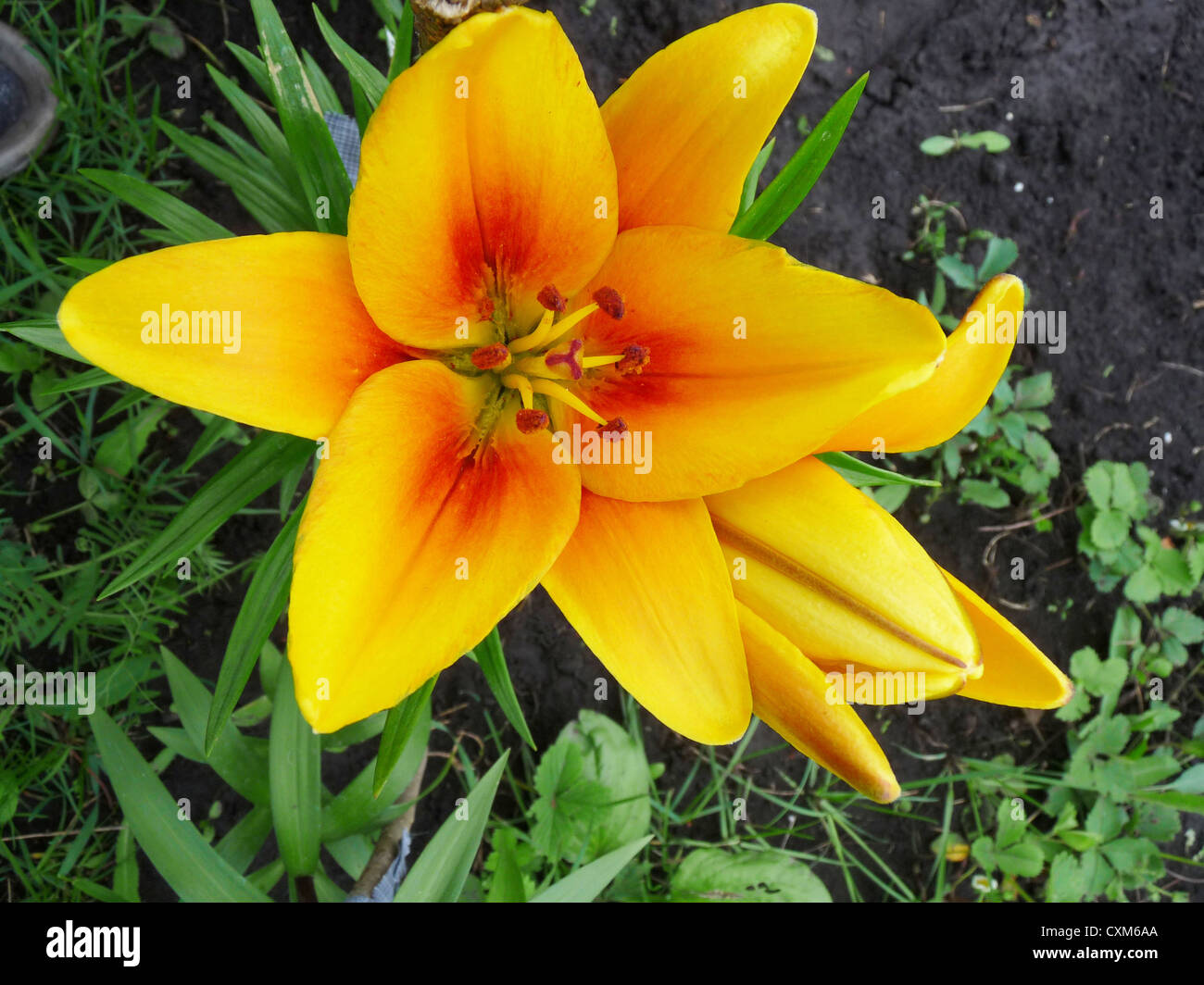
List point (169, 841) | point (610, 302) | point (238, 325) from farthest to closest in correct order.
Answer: point (169, 841), point (610, 302), point (238, 325)

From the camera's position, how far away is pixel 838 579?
0.77 metres

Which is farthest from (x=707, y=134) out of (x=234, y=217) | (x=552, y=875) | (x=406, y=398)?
(x=552, y=875)

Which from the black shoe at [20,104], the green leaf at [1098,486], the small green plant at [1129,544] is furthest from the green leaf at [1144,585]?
the black shoe at [20,104]

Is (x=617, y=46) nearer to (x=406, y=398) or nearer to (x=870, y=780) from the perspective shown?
(x=406, y=398)

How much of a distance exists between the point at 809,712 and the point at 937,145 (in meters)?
1.67

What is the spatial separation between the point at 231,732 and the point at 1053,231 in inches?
77.0

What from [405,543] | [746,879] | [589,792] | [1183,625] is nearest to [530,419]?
[405,543]

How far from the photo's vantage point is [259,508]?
5.72 ft

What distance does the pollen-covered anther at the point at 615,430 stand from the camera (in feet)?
2.61

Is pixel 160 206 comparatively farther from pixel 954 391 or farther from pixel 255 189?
pixel 954 391

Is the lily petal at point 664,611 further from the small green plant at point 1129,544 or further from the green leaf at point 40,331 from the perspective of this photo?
the small green plant at point 1129,544

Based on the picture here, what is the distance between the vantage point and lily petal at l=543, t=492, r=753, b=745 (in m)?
0.74

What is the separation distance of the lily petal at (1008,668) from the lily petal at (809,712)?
12 centimetres

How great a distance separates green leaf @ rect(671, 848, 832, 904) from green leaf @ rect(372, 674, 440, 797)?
996 millimetres
